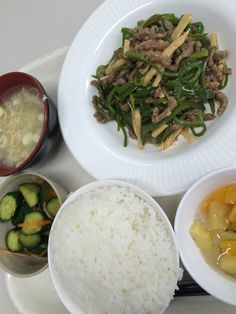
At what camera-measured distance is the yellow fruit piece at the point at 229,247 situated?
1395 mm

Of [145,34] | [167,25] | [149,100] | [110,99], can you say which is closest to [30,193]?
[110,99]

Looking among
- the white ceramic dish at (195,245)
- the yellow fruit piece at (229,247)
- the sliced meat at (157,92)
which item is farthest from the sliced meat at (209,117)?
the yellow fruit piece at (229,247)

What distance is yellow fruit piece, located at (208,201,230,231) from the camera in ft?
4.72

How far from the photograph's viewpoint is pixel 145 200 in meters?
1.58

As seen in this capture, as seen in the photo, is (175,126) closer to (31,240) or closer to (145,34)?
(145,34)

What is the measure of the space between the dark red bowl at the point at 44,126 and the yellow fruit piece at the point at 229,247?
2.94ft

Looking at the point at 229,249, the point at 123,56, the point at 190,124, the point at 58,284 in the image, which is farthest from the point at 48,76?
the point at 229,249

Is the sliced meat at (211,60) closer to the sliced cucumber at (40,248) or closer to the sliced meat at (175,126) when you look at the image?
the sliced meat at (175,126)

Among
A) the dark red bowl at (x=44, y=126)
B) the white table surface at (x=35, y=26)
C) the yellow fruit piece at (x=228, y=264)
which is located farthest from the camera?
the white table surface at (x=35, y=26)

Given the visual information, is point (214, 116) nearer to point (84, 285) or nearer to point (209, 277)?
point (209, 277)

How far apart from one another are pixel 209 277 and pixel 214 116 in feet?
2.24

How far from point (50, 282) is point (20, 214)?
1.16 feet

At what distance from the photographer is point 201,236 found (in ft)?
4.83

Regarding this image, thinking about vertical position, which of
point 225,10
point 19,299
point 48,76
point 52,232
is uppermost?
point 225,10
